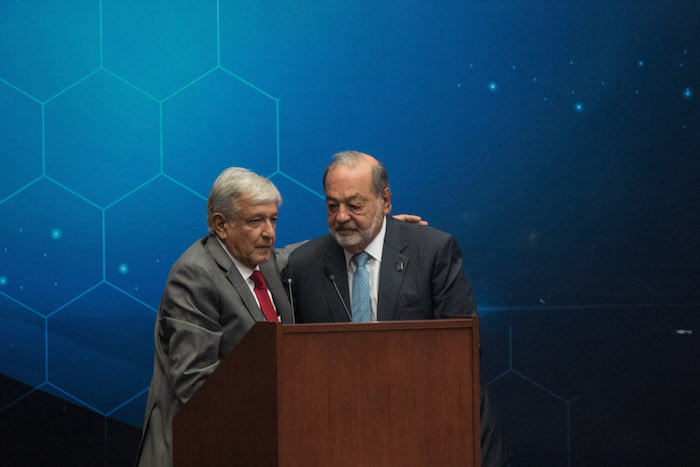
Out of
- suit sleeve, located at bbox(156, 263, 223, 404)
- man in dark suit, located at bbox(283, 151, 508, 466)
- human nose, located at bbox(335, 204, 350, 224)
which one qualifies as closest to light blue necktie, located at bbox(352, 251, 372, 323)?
man in dark suit, located at bbox(283, 151, 508, 466)

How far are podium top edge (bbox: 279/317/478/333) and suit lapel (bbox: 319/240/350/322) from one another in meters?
0.70

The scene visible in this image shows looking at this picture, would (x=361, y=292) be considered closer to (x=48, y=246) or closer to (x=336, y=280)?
(x=336, y=280)

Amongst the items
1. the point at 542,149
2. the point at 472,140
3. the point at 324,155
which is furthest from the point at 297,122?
the point at 542,149

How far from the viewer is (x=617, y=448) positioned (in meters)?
3.47

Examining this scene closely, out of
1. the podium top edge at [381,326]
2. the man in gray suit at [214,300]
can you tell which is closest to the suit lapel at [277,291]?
the man in gray suit at [214,300]

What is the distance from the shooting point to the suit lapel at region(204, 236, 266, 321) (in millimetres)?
2117

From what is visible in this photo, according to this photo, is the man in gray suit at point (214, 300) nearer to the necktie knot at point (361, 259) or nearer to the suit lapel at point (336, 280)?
the suit lapel at point (336, 280)

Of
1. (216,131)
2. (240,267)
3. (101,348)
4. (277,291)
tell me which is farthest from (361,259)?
(101,348)

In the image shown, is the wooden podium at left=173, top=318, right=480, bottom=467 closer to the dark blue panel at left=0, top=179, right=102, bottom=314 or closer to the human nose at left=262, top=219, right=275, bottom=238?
the human nose at left=262, top=219, right=275, bottom=238

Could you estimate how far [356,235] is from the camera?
2352mm

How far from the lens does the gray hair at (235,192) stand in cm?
220

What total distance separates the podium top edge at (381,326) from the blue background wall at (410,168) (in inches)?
70.1

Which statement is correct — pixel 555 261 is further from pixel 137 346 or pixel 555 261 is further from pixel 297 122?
pixel 137 346

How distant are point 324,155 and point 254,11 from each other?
2.22ft
